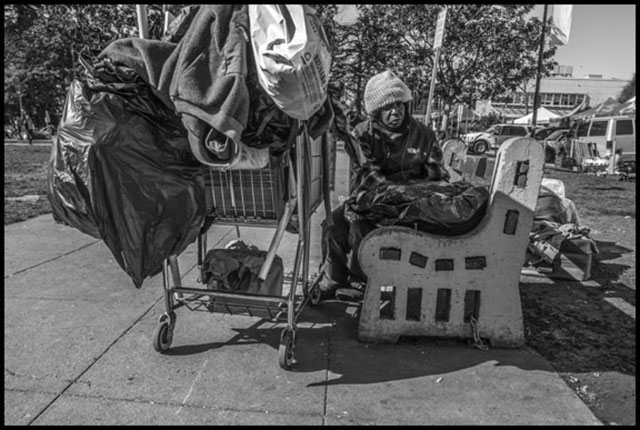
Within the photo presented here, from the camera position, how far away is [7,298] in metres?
3.72

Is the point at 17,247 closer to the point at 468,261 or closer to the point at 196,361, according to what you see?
the point at 196,361

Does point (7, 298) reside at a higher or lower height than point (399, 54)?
lower

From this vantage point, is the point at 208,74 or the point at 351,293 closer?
the point at 208,74

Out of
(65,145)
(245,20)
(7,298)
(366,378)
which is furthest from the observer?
(7,298)

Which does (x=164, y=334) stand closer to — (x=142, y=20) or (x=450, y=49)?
(x=142, y=20)

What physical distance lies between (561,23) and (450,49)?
13.7 meters

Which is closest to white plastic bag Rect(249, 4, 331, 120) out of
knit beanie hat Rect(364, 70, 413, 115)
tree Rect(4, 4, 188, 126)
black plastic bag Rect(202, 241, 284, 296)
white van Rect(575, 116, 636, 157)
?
black plastic bag Rect(202, 241, 284, 296)

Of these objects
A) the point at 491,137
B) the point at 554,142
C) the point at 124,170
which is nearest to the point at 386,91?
the point at 124,170

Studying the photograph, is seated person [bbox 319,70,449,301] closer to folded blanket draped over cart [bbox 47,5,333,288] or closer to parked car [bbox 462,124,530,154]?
folded blanket draped over cart [bbox 47,5,333,288]

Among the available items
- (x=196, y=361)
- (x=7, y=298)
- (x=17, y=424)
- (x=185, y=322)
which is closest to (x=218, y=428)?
(x=196, y=361)

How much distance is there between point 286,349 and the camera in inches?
107

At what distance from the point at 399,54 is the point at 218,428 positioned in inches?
783

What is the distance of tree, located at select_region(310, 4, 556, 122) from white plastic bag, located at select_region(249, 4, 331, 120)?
16851 mm

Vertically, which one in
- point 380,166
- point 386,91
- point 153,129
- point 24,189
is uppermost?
point 386,91
